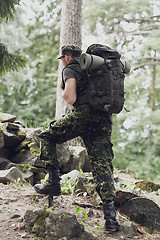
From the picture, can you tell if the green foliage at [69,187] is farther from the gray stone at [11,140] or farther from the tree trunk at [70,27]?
the tree trunk at [70,27]

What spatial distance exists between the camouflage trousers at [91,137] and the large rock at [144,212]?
3.22ft

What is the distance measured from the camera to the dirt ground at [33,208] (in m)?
2.81

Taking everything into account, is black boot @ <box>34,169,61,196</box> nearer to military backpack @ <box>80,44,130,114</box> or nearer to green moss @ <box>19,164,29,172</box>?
military backpack @ <box>80,44,130,114</box>

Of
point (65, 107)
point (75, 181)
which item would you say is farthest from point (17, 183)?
point (65, 107)

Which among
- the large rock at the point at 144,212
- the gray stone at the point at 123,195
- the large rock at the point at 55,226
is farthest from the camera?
the gray stone at the point at 123,195

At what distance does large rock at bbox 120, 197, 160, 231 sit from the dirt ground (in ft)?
0.42

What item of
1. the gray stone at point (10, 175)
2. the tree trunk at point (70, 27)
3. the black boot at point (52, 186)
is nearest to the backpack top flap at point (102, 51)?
the black boot at point (52, 186)

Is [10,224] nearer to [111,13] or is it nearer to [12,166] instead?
[12,166]

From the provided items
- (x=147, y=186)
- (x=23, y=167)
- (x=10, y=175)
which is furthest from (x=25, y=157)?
(x=147, y=186)

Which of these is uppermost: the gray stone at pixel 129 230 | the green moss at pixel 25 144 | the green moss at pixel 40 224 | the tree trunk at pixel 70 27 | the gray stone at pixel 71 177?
the tree trunk at pixel 70 27

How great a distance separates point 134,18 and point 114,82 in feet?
38.6

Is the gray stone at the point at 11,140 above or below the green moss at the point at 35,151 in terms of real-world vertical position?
above

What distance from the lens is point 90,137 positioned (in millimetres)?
3160

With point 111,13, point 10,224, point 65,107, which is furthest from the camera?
point 111,13
